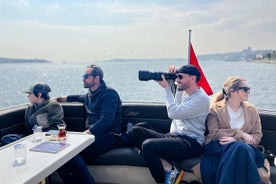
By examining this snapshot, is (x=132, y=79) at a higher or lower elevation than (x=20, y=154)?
higher

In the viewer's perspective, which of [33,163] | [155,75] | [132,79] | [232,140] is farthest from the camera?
[132,79]

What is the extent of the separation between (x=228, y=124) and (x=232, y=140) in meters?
0.18

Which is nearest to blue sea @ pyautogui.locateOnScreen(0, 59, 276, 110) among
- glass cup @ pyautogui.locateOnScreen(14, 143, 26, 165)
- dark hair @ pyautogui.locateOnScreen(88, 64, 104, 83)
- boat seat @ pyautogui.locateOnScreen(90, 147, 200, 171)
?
dark hair @ pyautogui.locateOnScreen(88, 64, 104, 83)

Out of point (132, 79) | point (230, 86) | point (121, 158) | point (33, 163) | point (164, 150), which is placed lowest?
point (121, 158)

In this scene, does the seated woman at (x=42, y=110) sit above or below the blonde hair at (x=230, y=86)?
below

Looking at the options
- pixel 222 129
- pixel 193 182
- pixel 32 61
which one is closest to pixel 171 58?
pixel 222 129

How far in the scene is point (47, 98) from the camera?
2455mm

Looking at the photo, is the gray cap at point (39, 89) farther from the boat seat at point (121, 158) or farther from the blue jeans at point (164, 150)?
the blue jeans at point (164, 150)

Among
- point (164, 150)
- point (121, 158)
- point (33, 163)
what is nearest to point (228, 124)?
point (164, 150)

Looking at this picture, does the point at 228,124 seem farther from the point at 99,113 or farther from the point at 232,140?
the point at 99,113

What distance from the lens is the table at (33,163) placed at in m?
1.21

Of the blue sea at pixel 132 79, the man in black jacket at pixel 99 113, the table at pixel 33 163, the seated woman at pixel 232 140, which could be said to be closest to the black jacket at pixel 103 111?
the man in black jacket at pixel 99 113

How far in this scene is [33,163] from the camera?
1376 mm

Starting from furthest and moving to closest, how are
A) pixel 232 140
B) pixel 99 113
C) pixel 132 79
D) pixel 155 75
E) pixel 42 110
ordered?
pixel 132 79, pixel 99 113, pixel 42 110, pixel 155 75, pixel 232 140
